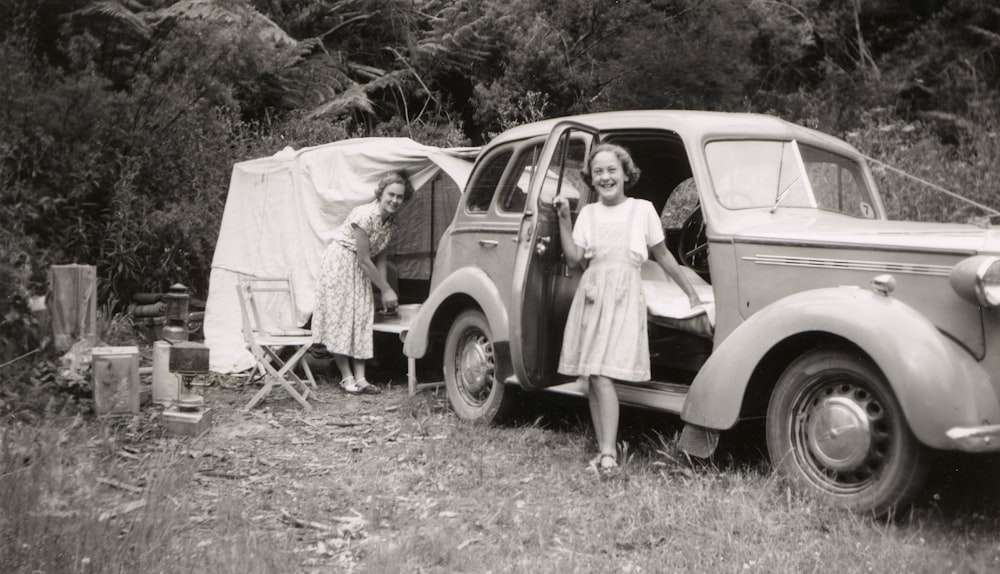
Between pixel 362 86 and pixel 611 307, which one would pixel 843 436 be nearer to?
pixel 611 307

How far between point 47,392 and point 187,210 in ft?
15.3

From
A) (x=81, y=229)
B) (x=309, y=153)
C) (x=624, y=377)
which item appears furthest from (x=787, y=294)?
Result: (x=81, y=229)

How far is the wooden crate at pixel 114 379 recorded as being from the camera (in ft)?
20.8

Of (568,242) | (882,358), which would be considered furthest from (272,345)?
(882,358)

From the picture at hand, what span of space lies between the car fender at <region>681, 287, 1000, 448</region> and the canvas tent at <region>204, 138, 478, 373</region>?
4.00m

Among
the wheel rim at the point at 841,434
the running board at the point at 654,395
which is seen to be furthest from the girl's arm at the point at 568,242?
the wheel rim at the point at 841,434

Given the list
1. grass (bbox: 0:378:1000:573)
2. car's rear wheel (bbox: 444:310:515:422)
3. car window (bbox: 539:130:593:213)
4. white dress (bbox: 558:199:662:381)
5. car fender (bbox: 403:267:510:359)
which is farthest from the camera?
car's rear wheel (bbox: 444:310:515:422)

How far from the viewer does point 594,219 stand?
5.38 meters

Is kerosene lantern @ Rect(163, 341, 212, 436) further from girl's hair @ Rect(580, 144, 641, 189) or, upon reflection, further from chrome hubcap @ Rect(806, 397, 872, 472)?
chrome hubcap @ Rect(806, 397, 872, 472)

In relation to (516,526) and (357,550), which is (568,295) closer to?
(516,526)

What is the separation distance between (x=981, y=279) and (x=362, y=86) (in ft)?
47.3

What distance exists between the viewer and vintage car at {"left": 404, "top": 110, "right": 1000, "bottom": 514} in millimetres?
4102

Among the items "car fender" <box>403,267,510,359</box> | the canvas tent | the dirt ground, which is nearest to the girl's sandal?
the dirt ground

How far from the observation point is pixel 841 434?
14.1 feet
